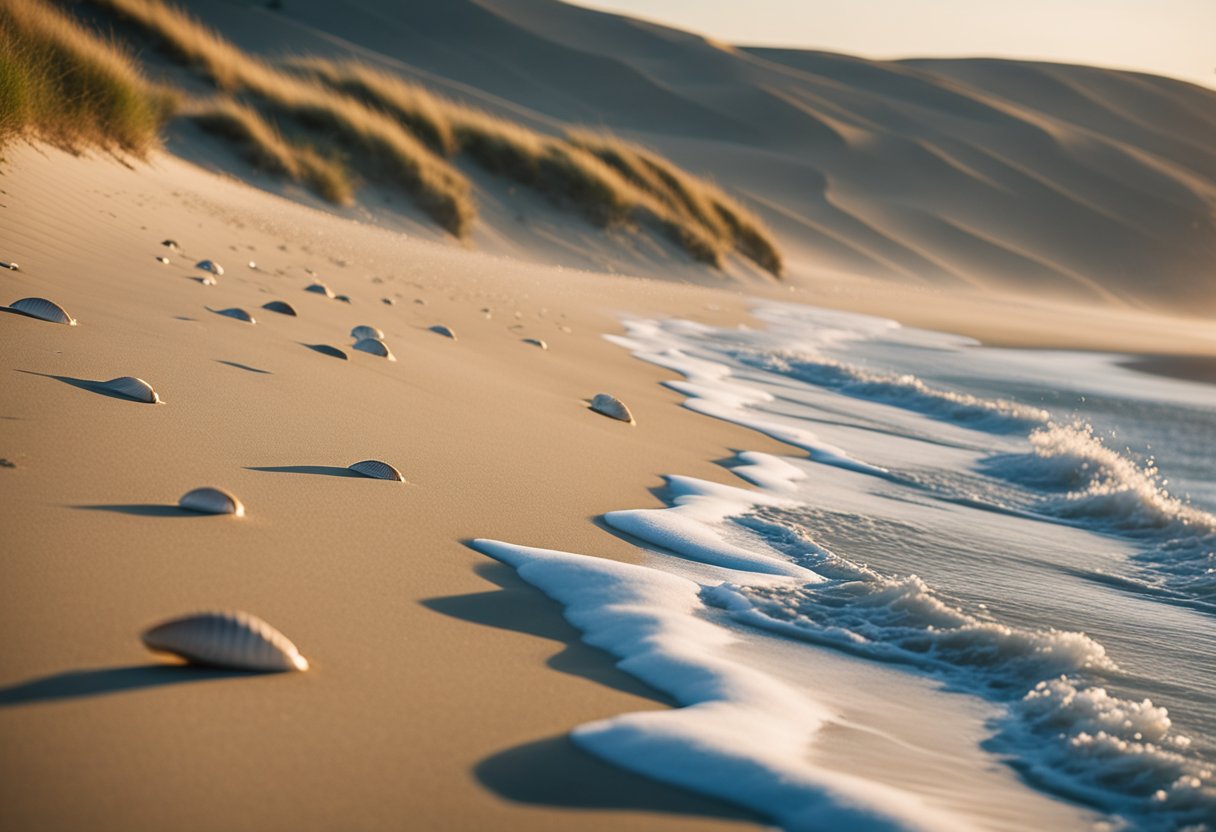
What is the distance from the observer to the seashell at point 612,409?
4.59 meters

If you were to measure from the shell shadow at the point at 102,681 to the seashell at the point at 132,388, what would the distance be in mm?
1424

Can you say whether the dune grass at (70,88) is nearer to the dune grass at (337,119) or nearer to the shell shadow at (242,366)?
the shell shadow at (242,366)

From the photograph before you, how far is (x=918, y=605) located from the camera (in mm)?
2539

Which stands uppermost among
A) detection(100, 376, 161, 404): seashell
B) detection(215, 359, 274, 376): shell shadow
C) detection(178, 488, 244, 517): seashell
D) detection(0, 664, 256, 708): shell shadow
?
detection(215, 359, 274, 376): shell shadow

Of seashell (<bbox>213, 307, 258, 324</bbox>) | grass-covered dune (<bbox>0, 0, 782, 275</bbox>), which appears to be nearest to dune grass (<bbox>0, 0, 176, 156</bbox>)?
grass-covered dune (<bbox>0, 0, 782, 275</bbox>)

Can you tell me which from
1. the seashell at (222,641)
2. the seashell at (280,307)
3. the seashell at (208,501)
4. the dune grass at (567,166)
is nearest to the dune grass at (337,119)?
the dune grass at (567,166)

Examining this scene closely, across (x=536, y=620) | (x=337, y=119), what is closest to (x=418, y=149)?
(x=337, y=119)

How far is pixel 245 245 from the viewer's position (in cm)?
687

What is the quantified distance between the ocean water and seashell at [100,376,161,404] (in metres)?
1.00

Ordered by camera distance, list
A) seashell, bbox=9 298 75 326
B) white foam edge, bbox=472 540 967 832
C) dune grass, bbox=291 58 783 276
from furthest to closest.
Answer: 1. dune grass, bbox=291 58 783 276
2. seashell, bbox=9 298 75 326
3. white foam edge, bbox=472 540 967 832

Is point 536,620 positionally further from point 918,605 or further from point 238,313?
point 238,313

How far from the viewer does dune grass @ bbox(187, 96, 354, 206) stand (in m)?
12.4

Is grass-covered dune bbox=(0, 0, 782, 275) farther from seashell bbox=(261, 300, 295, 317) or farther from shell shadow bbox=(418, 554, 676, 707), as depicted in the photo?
shell shadow bbox=(418, 554, 676, 707)

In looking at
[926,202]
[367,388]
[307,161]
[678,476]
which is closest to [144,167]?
[307,161]
